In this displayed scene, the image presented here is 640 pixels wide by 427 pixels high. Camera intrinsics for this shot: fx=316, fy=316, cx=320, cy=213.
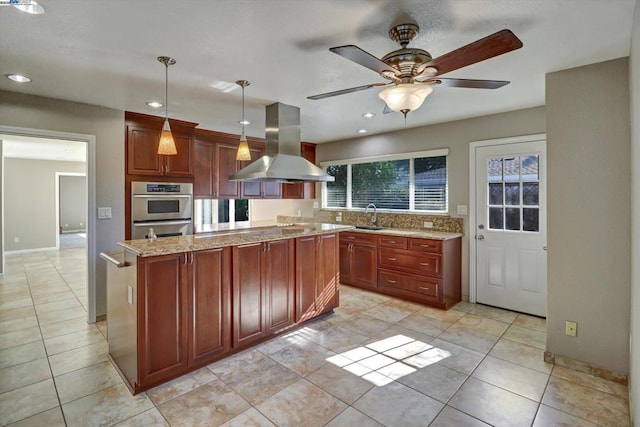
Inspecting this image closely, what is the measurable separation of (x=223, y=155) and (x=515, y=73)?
13.1ft

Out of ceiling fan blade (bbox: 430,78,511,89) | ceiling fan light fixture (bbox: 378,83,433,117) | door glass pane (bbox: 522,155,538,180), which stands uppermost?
ceiling fan blade (bbox: 430,78,511,89)

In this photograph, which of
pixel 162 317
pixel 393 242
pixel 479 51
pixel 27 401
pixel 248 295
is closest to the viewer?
pixel 479 51

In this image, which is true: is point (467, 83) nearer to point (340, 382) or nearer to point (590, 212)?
point (590, 212)

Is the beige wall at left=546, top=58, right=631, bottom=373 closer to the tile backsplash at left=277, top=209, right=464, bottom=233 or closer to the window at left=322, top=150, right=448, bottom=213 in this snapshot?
the tile backsplash at left=277, top=209, right=464, bottom=233

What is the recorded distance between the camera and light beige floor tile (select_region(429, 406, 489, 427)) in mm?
1903

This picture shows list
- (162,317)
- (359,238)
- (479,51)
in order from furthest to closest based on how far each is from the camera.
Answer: (359,238)
(162,317)
(479,51)

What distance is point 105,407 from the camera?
207 centimetres

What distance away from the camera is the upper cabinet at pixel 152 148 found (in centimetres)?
385

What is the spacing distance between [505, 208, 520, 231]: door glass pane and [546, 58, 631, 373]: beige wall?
122cm

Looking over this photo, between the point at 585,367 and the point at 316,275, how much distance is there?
241cm

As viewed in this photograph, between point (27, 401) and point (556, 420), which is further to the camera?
point (27, 401)

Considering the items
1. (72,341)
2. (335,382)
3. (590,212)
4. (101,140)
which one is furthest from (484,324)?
(101,140)

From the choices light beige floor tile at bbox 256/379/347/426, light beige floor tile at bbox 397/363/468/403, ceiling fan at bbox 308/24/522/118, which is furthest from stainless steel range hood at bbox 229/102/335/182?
light beige floor tile at bbox 397/363/468/403

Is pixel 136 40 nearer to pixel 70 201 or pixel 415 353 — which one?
pixel 415 353
